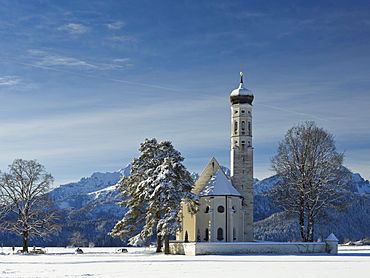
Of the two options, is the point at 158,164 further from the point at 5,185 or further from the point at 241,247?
the point at 5,185

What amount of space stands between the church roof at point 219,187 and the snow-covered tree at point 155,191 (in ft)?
27.8

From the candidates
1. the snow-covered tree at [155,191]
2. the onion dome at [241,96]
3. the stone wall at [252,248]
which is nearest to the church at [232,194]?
the onion dome at [241,96]

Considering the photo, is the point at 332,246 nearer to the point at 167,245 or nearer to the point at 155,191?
the point at 167,245

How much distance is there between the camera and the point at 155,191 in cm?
5459

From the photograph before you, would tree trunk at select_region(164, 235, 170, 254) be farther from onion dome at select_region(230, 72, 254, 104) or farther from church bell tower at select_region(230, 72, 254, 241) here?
onion dome at select_region(230, 72, 254, 104)

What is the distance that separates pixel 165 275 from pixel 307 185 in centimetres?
3131

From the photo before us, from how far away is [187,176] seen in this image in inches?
2265

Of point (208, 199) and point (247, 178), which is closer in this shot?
point (208, 199)

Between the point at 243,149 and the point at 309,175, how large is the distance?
16.7 metres

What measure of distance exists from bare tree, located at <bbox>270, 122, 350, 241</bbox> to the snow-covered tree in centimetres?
1020

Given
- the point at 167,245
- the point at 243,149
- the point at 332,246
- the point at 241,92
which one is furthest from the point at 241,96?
the point at 167,245

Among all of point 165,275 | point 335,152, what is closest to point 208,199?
point 335,152

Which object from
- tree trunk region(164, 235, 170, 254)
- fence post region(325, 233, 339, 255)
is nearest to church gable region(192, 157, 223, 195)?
tree trunk region(164, 235, 170, 254)

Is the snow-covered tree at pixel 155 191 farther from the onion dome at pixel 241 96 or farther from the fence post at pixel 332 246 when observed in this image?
the onion dome at pixel 241 96
